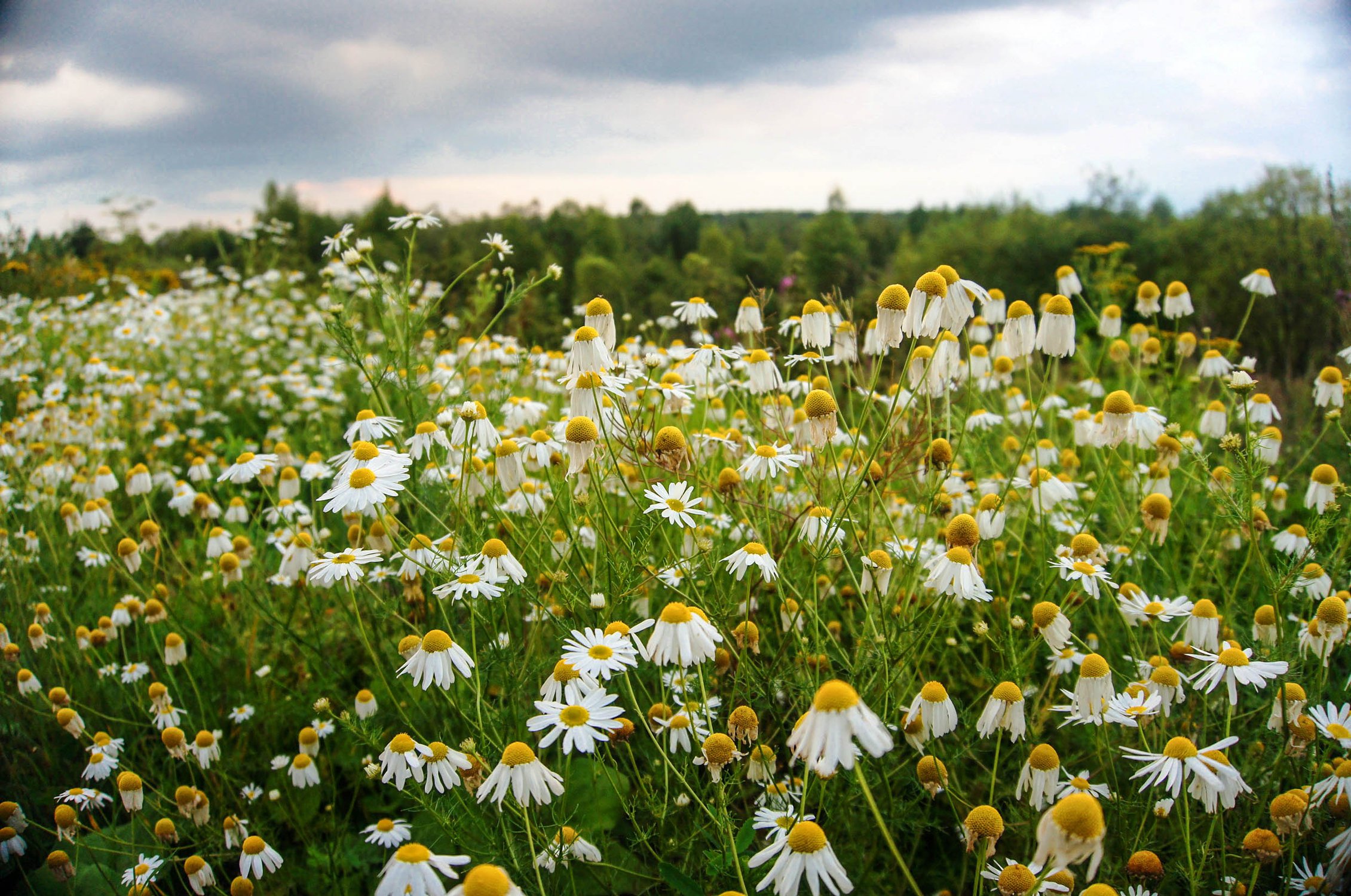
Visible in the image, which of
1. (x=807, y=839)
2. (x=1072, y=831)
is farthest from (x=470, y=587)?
(x=1072, y=831)

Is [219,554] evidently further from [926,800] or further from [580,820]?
[926,800]

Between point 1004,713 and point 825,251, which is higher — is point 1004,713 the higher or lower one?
the lower one

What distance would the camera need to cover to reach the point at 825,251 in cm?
1934

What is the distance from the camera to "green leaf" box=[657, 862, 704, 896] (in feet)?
4.94

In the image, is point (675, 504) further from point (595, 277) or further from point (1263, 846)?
point (595, 277)

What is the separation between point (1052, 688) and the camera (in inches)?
85.8

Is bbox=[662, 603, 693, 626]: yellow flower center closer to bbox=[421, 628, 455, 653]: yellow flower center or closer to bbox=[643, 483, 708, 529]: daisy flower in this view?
bbox=[643, 483, 708, 529]: daisy flower

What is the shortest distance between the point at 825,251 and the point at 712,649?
19.0 m

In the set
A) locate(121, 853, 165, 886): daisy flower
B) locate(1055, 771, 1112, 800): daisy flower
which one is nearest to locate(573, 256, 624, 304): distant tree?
locate(121, 853, 165, 886): daisy flower

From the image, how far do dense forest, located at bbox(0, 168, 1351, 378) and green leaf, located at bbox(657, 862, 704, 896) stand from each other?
149 cm

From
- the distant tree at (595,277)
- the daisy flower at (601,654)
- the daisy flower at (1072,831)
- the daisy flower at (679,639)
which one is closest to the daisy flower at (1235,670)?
the daisy flower at (1072,831)

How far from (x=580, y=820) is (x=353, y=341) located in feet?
4.91

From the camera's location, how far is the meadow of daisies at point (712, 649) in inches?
60.8

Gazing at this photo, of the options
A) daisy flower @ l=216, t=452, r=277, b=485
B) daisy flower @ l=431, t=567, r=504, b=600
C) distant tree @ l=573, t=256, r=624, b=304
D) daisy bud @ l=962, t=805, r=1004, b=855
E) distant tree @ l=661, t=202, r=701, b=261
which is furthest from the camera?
distant tree @ l=661, t=202, r=701, b=261
